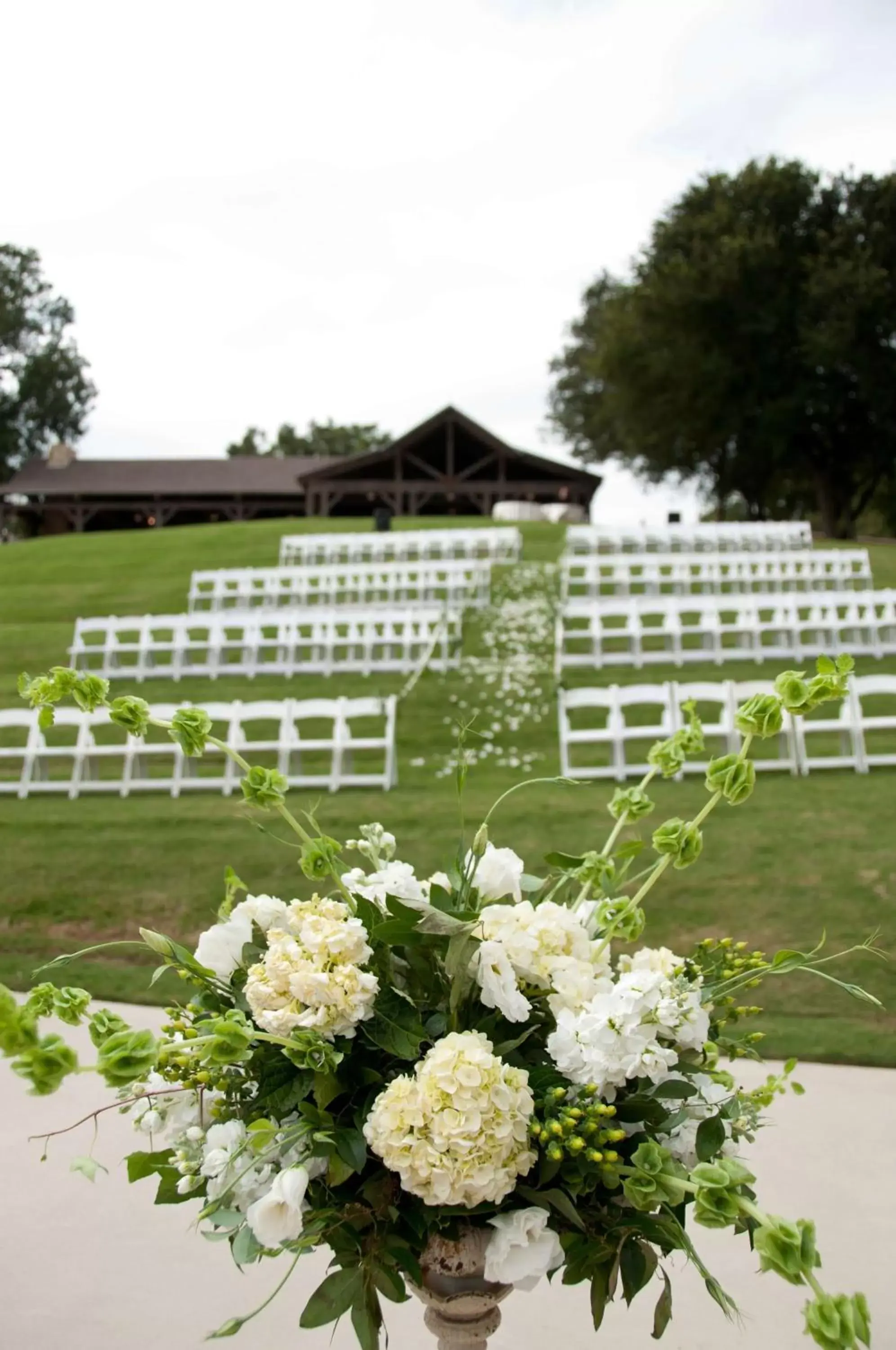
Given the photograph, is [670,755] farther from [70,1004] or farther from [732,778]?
[70,1004]

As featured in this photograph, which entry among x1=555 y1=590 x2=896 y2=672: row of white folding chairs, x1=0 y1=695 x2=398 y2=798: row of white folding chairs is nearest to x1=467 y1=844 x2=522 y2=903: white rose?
x1=0 y1=695 x2=398 y2=798: row of white folding chairs

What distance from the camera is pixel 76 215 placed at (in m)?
48.2

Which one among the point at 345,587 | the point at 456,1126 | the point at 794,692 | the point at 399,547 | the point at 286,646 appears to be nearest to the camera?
the point at 456,1126

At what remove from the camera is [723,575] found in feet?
66.0

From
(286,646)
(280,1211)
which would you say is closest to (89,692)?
(280,1211)

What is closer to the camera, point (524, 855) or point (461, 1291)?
point (461, 1291)

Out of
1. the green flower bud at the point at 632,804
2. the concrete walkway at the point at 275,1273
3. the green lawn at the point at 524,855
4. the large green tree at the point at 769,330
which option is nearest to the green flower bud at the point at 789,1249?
the green flower bud at the point at 632,804

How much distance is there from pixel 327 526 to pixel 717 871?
25.3 meters

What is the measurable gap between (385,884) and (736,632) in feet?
46.4

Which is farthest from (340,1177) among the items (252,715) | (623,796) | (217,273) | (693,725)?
(217,273)

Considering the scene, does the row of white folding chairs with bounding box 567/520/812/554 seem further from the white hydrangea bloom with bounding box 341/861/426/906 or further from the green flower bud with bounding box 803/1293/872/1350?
the green flower bud with bounding box 803/1293/872/1350

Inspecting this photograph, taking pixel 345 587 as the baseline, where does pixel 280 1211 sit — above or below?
below

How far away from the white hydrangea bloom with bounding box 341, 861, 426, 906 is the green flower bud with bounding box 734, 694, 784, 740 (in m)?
0.59

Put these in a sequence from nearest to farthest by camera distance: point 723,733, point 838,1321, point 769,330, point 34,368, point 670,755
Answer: point 838,1321, point 670,755, point 723,733, point 769,330, point 34,368
